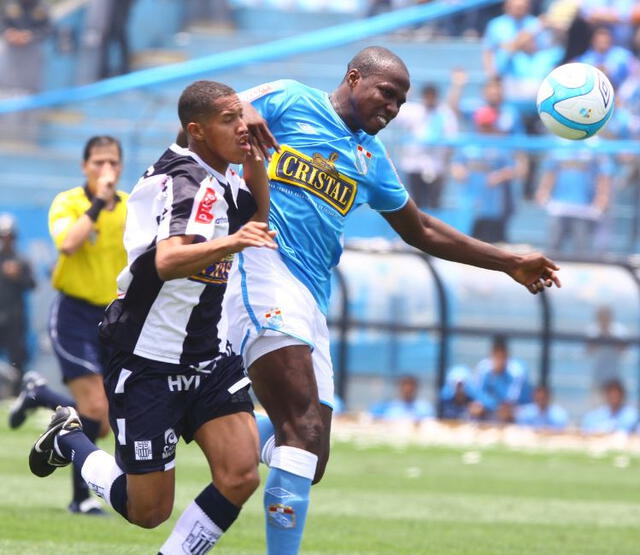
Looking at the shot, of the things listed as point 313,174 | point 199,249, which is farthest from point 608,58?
point 199,249

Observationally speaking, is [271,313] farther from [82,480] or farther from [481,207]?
[481,207]

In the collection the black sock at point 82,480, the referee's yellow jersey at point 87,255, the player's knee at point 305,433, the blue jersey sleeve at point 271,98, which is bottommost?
the black sock at point 82,480

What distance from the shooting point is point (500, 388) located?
1750 cm

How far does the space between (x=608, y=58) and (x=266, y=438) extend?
13.8 meters

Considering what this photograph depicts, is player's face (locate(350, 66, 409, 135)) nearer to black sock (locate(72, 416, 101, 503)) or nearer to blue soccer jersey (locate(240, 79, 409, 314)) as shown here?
blue soccer jersey (locate(240, 79, 409, 314))

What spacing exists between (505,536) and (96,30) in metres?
16.3

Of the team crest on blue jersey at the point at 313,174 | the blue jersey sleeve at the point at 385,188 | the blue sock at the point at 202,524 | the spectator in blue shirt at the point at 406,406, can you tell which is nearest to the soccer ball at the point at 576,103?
the blue jersey sleeve at the point at 385,188

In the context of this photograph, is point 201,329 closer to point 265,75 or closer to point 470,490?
point 470,490

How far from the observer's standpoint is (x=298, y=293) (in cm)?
695

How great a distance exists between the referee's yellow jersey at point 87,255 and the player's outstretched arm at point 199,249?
4152mm

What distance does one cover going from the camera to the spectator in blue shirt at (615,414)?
1706 centimetres

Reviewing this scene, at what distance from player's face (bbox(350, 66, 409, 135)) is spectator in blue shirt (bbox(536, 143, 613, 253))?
10464 mm

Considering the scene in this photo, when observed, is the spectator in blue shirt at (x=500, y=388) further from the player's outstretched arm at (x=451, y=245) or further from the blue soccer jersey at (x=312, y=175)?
the blue soccer jersey at (x=312, y=175)

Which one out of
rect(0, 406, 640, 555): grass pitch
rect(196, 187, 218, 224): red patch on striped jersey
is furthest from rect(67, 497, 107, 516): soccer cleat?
rect(196, 187, 218, 224): red patch on striped jersey
